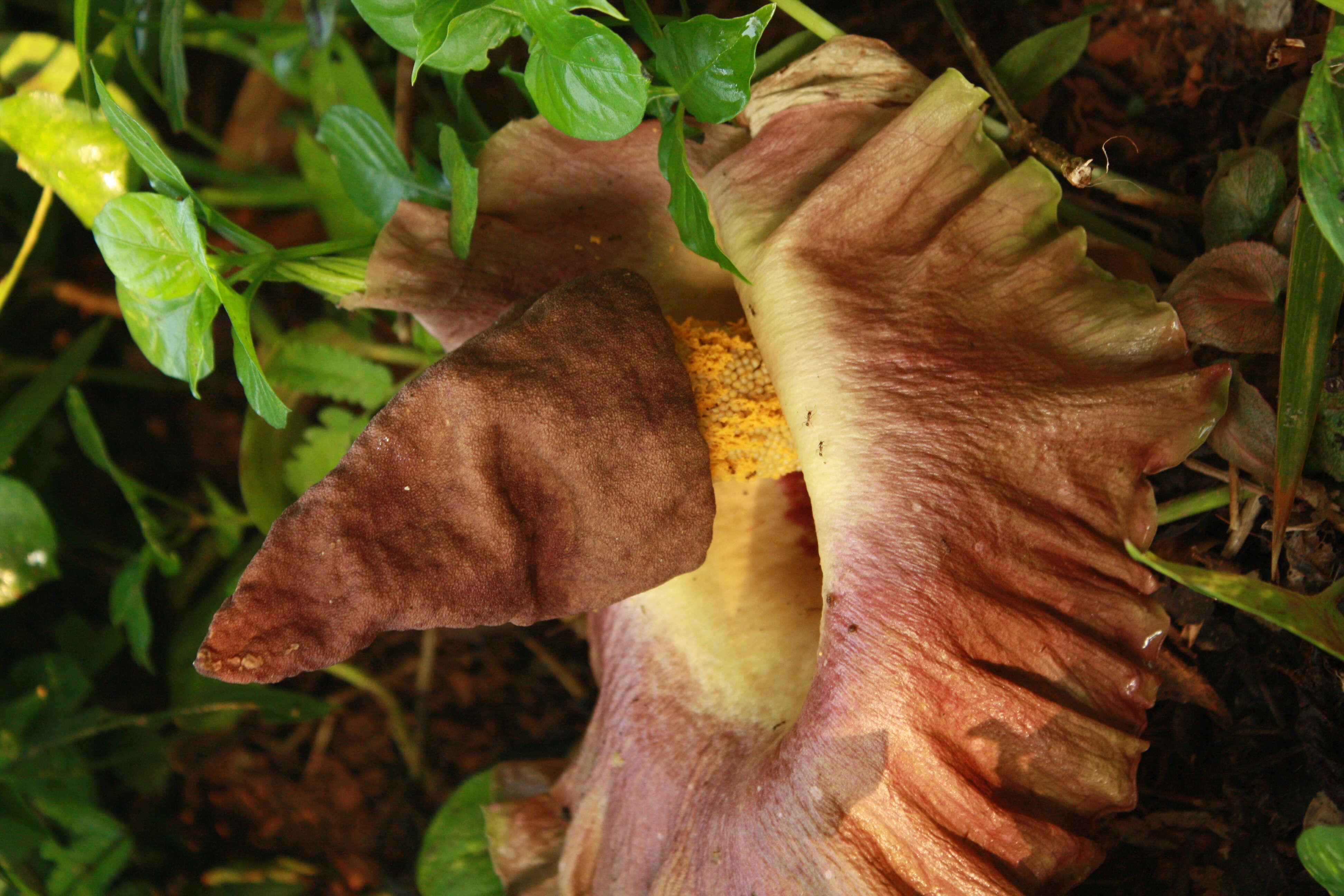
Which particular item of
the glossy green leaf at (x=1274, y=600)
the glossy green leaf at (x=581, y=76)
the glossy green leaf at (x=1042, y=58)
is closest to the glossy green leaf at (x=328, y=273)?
the glossy green leaf at (x=581, y=76)

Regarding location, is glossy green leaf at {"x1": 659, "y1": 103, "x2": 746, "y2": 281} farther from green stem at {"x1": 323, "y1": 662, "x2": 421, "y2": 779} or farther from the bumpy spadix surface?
green stem at {"x1": 323, "y1": 662, "x2": 421, "y2": 779}

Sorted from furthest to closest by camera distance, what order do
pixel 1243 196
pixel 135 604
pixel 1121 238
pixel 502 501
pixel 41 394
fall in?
pixel 41 394, pixel 135 604, pixel 1121 238, pixel 1243 196, pixel 502 501

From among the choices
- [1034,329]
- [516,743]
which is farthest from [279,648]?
[516,743]

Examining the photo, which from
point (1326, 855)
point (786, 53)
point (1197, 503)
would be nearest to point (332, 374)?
point (786, 53)

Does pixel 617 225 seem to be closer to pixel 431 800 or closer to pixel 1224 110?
pixel 1224 110

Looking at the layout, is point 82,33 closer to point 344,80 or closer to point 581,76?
point 344,80

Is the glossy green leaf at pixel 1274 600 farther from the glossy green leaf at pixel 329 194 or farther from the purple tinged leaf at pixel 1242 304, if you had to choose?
the glossy green leaf at pixel 329 194
